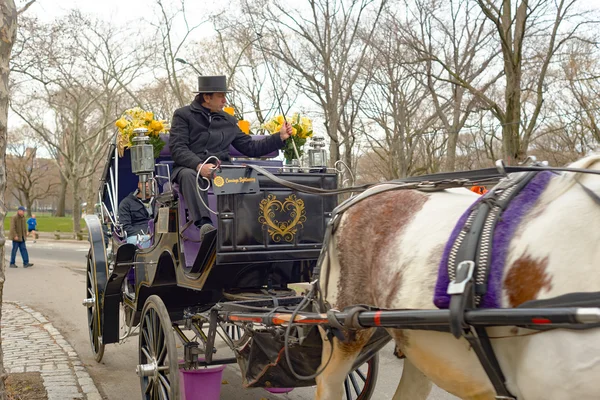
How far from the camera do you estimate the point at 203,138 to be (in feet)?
17.1

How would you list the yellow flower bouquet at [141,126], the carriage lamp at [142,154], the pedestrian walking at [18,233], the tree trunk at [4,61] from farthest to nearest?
the pedestrian walking at [18,233] → the yellow flower bouquet at [141,126] → the carriage lamp at [142,154] → the tree trunk at [4,61]

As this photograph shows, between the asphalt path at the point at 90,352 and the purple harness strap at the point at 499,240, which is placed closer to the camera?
the purple harness strap at the point at 499,240

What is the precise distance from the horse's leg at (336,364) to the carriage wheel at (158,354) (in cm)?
122

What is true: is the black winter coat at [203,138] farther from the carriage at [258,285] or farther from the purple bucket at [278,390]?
the purple bucket at [278,390]

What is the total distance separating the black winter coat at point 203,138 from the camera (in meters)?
4.93

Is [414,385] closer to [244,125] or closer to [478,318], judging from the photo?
[478,318]

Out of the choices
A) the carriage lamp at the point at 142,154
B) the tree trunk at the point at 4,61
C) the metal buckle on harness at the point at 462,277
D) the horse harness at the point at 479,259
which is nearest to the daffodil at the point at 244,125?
the carriage lamp at the point at 142,154

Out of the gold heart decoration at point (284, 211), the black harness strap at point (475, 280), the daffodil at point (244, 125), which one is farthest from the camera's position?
the daffodil at point (244, 125)

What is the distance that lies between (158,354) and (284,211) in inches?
57.6

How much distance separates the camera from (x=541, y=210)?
2.46 metres

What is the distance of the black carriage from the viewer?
13.3ft

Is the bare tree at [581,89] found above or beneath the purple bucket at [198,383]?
above

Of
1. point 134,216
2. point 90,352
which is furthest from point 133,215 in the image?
point 90,352

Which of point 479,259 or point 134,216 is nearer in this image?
point 479,259
